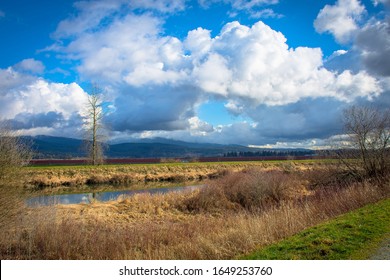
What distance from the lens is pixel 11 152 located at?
49.9ft

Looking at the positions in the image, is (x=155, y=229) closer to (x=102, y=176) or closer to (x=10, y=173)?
(x=10, y=173)

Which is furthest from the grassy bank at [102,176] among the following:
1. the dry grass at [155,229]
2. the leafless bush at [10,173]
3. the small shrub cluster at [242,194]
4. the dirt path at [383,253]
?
the dirt path at [383,253]

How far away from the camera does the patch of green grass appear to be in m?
9.00

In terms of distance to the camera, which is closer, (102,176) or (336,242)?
(336,242)

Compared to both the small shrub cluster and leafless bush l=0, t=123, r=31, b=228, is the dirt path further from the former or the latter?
the small shrub cluster

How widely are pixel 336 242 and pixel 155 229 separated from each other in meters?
10.2

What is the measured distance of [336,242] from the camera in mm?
9883

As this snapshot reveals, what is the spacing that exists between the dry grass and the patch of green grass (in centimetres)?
128

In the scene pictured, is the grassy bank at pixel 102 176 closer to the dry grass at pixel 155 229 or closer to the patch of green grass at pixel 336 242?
the dry grass at pixel 155 229

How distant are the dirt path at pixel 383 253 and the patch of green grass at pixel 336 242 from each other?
0.48ft

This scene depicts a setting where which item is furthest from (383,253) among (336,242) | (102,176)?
(102,176)

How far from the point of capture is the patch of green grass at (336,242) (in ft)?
29.5

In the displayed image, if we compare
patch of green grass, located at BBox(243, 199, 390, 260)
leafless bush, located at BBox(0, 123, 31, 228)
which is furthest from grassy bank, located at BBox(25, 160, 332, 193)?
patch of green grass, located at BBox(243, 199, 390, 260)
